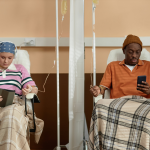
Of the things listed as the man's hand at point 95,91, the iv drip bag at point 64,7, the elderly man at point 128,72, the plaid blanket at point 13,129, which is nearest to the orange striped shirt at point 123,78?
the elderly man at point 128,72

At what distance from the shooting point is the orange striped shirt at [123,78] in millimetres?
1704

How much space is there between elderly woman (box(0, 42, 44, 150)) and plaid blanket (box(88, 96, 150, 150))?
0.44 metres

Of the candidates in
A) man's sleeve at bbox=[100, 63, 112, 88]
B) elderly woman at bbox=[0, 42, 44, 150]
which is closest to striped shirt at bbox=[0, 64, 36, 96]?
elderly woman at bbox=[0, 42, 44, 150]

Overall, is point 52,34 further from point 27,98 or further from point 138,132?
point 138,132

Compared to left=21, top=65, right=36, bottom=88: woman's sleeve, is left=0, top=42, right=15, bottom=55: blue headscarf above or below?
above

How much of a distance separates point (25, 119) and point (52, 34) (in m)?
1.08

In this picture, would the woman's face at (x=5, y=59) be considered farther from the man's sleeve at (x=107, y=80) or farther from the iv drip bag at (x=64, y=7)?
the man's sleeve at (x=107, y=80)

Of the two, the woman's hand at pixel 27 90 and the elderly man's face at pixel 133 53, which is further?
the elderly man's face at pixel 133 53

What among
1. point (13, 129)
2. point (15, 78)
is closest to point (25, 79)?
point (15, 78)

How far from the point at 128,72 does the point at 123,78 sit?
68mm

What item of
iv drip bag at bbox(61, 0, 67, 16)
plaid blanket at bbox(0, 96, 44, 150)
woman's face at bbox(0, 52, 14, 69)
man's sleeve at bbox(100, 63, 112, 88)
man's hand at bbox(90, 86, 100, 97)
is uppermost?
iv drip bag at bbox(61, 0, 67, 16)

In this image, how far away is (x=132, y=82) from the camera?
172cm

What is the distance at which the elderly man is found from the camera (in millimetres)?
1705

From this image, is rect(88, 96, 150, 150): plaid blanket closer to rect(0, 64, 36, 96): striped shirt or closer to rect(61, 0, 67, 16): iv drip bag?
rect(0, 64, 36, 96): striped shirt
